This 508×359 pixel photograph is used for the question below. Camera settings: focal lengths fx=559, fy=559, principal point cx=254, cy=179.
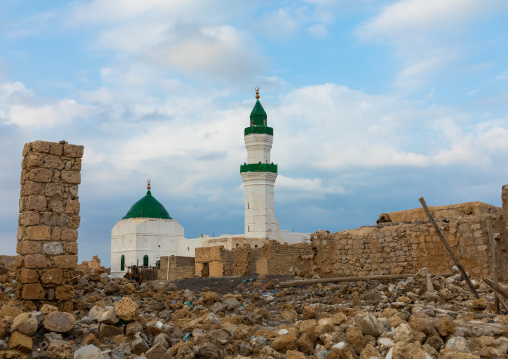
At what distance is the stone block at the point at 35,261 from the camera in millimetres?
9438

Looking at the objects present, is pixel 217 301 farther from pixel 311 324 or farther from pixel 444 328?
pixel 444 328

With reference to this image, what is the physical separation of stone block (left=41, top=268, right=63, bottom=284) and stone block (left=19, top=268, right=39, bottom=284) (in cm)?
13

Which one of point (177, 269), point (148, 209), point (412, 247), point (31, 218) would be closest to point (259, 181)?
point (148, 209)

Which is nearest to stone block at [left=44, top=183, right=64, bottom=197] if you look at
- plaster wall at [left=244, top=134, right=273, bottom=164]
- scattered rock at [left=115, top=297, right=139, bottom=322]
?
scattered rock at [left=115, top=297, right=139, bottom=322]

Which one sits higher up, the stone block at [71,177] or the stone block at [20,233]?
the stone block at [71,177]

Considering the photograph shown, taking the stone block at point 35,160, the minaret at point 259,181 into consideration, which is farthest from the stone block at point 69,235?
the minaret at point 259,181

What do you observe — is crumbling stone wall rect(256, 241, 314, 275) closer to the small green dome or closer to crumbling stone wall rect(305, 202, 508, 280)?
crumbling stone wall rect(305, 202, 508, 280)

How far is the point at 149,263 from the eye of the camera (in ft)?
141

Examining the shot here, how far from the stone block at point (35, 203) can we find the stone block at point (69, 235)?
21.2 inches

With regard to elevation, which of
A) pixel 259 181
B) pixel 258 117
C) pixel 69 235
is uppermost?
pixel 258 117

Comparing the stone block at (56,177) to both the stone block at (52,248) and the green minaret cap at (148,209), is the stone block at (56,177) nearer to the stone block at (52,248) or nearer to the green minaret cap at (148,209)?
the stone block at (52,248)

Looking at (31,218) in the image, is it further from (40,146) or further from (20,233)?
(40,146)

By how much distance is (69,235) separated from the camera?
32.3 ft

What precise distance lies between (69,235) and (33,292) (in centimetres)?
112
